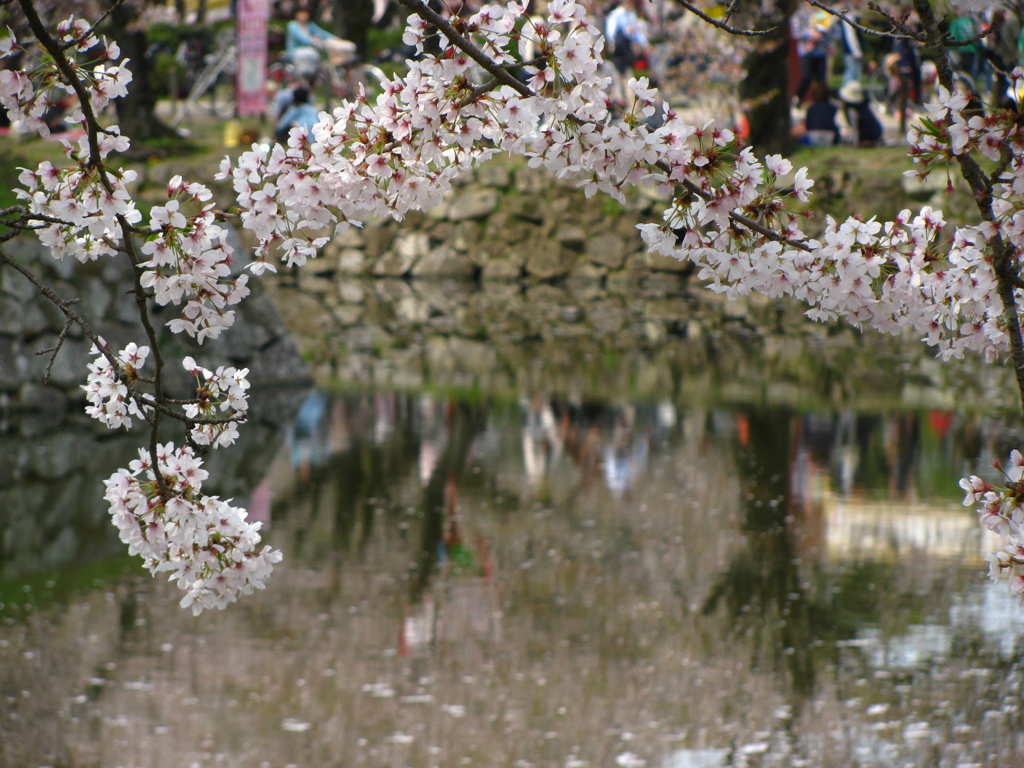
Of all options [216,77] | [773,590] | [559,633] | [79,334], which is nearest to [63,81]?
[559,633]

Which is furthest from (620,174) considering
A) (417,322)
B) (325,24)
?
(325,24)

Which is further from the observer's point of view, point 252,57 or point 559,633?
point 252,57

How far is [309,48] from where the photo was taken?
61.9 feet

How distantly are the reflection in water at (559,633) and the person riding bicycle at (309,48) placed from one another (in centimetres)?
1295

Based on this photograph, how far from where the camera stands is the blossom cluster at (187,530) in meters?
2.31

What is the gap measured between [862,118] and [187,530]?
16141mm

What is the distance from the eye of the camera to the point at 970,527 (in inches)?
217

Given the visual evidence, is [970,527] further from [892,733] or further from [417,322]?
[417,322]

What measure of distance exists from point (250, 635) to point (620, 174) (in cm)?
272

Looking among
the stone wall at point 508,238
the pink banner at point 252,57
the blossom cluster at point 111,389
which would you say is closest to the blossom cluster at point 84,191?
the blossom cluster at point 111,389

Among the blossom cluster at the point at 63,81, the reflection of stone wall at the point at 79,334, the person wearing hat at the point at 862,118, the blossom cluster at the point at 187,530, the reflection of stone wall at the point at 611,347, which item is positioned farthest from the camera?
the person wearing hat at the point at 862,118

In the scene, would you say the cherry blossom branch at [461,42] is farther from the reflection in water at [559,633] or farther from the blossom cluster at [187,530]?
the reflection in water at [559,633]

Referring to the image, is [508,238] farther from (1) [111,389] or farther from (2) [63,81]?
(2) [63,81]

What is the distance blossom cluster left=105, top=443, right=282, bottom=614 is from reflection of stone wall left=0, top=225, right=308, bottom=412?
5.62m
